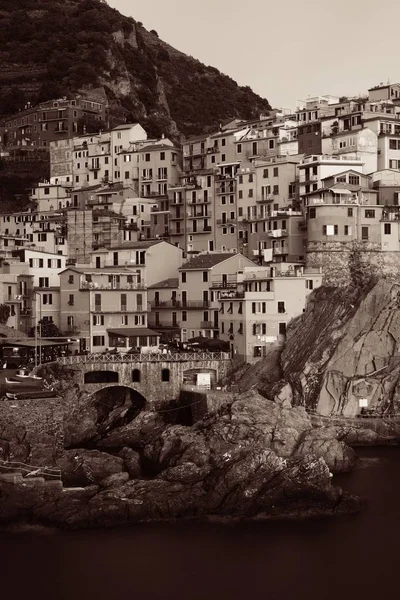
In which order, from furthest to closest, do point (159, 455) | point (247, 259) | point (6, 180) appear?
point (6, 180)
point (247, 259)
point (159, 455)

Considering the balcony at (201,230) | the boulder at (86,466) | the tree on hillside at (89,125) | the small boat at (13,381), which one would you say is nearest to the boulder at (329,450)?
the boulder at (86,466)

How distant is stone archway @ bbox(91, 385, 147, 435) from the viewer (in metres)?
64.6

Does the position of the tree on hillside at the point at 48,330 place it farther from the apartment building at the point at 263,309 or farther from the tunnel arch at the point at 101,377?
the apartment building at the point at 263,309

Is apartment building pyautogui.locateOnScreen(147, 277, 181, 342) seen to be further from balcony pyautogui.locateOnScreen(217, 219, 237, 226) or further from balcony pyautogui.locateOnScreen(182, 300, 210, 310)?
balcony pyautogui.locateOnScreen(217, 219, 237, 226)

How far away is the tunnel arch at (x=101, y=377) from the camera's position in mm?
65688

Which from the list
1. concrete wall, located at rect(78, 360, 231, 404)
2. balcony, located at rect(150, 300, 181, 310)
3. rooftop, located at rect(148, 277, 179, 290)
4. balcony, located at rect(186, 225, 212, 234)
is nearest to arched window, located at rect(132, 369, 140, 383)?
concrete wall, located at rect(78, 360, 231, 404)

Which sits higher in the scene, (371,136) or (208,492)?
(371,136)

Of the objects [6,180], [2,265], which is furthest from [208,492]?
[6,180]

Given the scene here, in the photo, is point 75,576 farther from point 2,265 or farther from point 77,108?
point 77,108

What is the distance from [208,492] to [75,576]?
9004 mm

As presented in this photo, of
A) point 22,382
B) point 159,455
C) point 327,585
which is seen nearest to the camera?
point 327,585

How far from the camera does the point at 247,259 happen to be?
7594cm

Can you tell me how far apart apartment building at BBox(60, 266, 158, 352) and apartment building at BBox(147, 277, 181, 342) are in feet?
3.30

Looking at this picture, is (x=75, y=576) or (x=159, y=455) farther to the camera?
(x=159, y=455)
